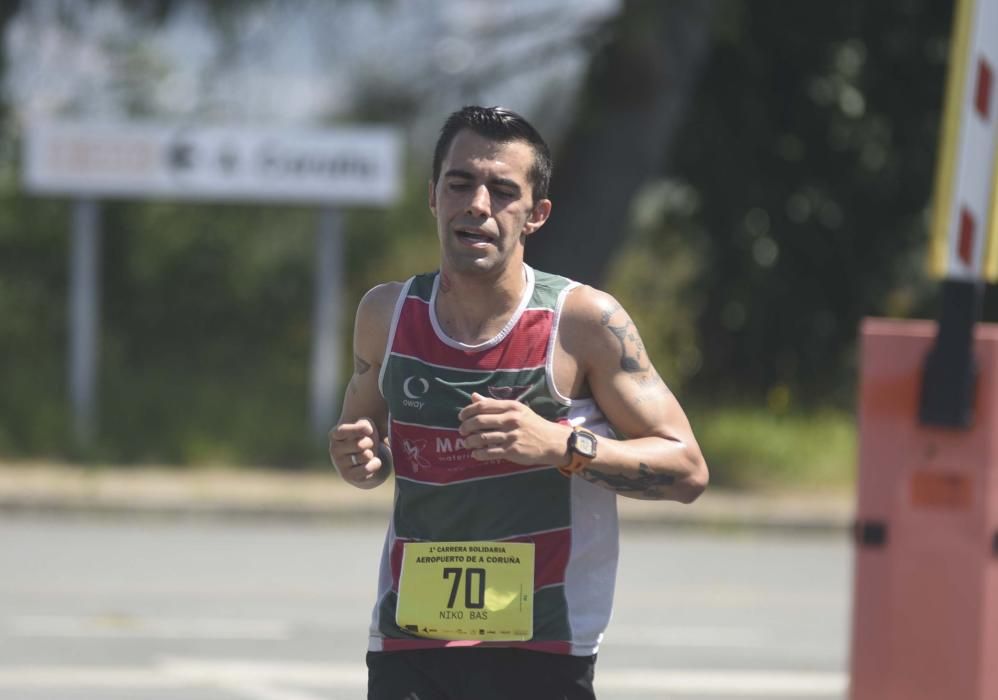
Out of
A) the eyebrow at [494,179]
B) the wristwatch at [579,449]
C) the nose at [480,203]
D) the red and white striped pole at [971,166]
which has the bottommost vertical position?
the wristwatch at [579,449]

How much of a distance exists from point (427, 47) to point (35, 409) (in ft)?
16.9

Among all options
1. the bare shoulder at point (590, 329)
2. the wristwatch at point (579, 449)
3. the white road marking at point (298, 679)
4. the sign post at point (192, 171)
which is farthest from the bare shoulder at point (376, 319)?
the sign post at point (192, 171)

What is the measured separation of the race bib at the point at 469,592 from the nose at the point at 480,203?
643mm

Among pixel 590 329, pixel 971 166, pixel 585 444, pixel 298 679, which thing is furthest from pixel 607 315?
pixel 298 679

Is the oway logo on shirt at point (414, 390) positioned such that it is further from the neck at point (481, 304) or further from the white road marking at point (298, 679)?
the white road marking at point (298, 679)

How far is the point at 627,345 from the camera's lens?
365cm

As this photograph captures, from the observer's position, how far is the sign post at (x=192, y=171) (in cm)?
1616

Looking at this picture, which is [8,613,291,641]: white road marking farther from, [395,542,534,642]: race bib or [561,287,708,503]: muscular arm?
[561,287,708,503]: muscular arm

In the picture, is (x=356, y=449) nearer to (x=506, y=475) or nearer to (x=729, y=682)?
(x=506, y=475)

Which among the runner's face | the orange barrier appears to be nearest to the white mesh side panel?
the runner's face

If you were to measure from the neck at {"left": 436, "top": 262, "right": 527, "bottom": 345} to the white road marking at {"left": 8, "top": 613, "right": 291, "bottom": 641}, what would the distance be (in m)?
5.68

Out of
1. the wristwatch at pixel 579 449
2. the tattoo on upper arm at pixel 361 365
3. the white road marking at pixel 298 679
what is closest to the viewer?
the wristwatch at pixel 579 449

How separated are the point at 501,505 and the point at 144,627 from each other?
6068 millimetres

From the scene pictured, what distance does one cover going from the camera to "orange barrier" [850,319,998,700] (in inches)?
208
